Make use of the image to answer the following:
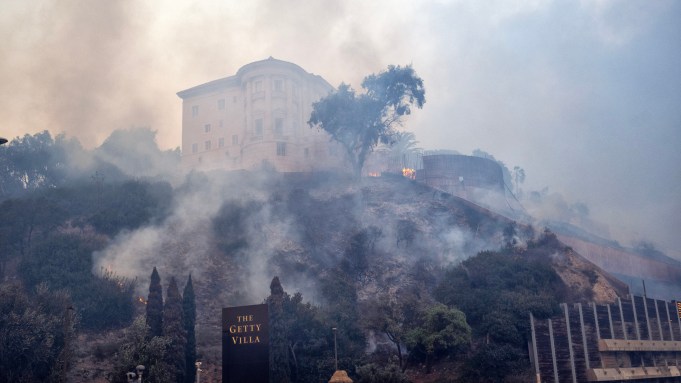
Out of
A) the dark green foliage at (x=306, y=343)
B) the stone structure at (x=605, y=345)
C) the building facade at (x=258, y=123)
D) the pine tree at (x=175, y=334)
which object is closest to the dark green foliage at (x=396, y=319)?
the dark green foliage at (x=306, y=343)

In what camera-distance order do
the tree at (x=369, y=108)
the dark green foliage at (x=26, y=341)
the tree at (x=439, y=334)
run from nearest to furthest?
the dark green foliage at (x=26, y=341) < the tree at (x=439, y=334) < the tree at (x=369, y=108)

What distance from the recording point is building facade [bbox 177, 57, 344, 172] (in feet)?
266

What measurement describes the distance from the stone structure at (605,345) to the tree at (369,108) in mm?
36404

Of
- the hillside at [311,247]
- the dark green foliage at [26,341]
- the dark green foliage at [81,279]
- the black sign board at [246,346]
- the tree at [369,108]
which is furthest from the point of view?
the tree at [369,108]

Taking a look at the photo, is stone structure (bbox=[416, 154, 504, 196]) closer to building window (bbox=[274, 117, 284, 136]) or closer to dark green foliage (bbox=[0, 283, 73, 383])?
building window (bbox=[274, 117, 284, 136])

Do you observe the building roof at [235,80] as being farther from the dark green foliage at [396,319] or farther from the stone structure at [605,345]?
the stone structure at [605,345]

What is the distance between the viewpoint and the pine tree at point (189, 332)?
4178cm

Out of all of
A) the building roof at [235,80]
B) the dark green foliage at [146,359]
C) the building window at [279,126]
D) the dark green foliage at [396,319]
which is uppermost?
the building roof at [235,80]

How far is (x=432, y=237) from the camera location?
63.8 meters

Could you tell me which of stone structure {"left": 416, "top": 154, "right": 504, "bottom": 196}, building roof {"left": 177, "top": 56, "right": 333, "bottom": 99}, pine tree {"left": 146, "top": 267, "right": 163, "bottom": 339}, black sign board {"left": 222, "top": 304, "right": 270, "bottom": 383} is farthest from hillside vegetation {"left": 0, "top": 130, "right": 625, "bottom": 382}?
building roof {"left": 177, "top": 56, "right": 333, "bottom": 99}

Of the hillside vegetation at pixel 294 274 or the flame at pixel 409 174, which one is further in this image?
the flame at pixel 409 174

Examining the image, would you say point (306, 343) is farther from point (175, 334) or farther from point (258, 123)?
point (258, 123)

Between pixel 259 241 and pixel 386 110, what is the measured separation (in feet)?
84.6

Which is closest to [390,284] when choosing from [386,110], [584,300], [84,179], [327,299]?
[327,299]
